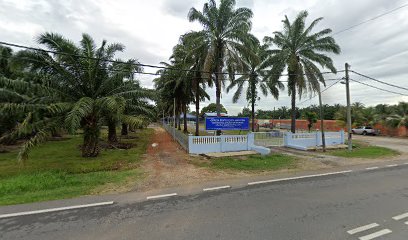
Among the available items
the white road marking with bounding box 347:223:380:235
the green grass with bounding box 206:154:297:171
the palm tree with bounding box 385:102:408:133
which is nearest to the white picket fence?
the green grass with bounding box 206:154:297:171

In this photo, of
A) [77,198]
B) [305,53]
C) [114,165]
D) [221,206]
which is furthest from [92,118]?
[305,53]

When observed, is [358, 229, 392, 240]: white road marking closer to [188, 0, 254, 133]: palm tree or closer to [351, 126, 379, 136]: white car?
[188, 0, 254, 133]: palm tree

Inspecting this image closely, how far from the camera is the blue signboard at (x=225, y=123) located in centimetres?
1450

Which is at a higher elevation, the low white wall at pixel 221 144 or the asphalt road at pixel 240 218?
the low white wall at pixel 221 144

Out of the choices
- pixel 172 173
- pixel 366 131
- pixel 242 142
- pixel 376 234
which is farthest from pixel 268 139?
pixel 366 131

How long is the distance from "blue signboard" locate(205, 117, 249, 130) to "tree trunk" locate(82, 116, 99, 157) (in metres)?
5.91

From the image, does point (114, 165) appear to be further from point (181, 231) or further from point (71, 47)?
point (181, 231)

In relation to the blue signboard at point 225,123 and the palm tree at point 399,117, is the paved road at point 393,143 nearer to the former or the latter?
the palm tree at point 399,117

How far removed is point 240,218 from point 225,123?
392 inches

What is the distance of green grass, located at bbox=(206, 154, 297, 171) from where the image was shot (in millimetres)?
10688

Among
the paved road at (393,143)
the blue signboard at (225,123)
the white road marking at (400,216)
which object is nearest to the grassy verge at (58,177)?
the blue signboard at (225,123)

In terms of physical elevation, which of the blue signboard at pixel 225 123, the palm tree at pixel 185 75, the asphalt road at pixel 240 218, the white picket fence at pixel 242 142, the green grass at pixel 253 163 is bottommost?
the asphalt road at pixel 240 218

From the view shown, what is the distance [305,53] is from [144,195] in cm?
1924

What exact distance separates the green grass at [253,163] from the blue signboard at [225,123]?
239 cm
